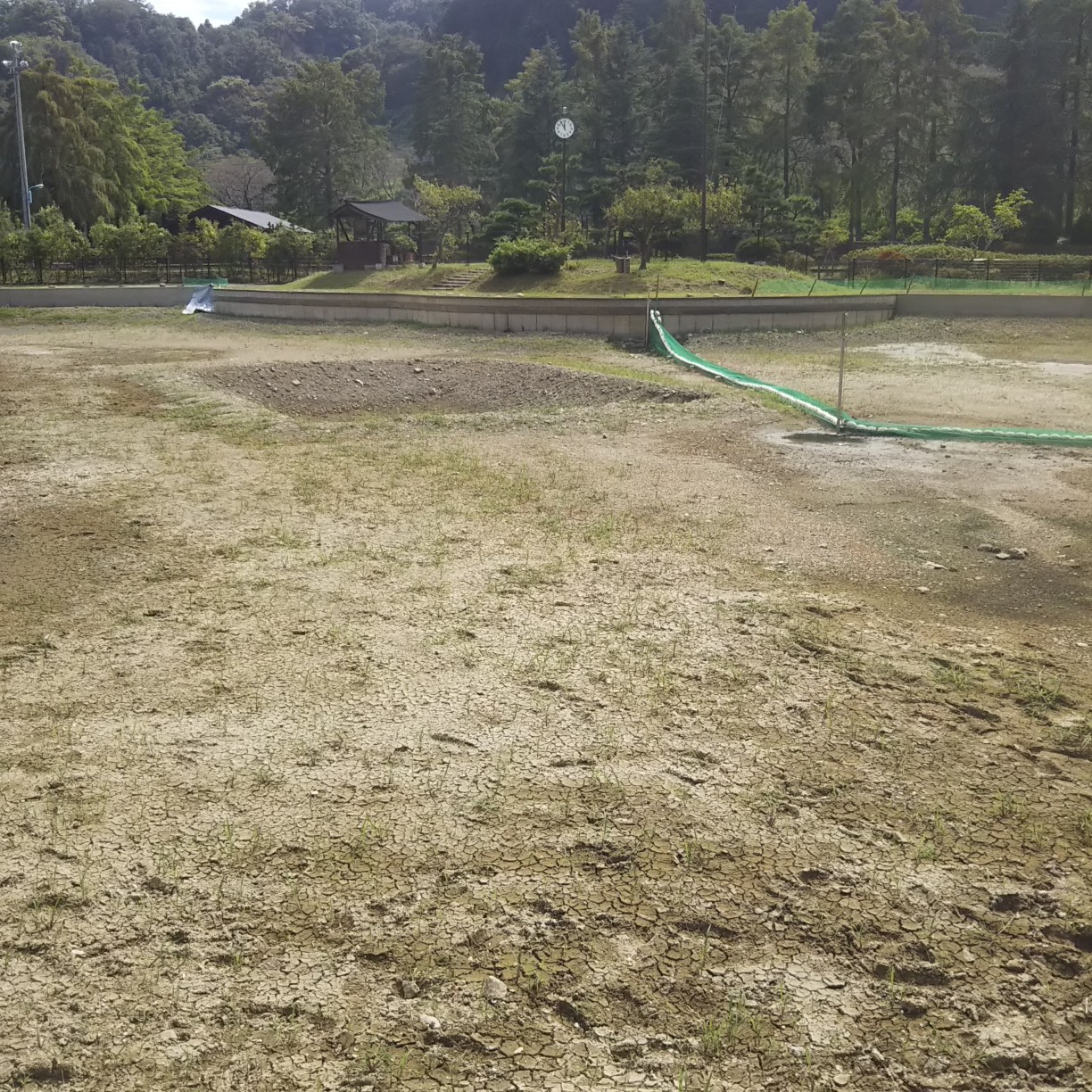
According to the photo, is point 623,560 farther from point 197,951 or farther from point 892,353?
point 892,353

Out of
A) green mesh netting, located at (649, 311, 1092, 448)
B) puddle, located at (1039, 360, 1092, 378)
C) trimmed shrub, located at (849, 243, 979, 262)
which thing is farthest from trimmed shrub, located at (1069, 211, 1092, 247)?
green mesh netting, located at (649, 311, 1092, 448)

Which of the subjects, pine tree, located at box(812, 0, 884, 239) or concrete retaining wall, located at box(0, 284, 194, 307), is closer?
concrete retaining wall, located at box(0, 284, 194, 307)

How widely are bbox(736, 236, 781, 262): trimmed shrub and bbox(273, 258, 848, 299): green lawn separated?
11.9 feet

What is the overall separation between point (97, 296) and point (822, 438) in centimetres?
2805

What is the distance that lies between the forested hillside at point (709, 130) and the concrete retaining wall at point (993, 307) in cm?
1598

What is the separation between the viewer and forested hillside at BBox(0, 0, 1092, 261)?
154 ft

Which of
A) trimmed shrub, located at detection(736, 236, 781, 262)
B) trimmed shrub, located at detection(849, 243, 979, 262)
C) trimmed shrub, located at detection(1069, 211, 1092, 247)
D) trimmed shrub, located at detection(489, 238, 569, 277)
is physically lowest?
Result: trimmed shrub, located at detection(489, 238, 569, 277)

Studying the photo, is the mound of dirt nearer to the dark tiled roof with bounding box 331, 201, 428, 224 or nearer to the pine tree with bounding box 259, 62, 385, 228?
the dark tiled roof with bounding box 331, 201, 428, 224

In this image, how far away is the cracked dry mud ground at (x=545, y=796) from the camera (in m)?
3.03

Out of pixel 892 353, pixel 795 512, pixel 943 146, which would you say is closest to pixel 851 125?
pixel 943 146

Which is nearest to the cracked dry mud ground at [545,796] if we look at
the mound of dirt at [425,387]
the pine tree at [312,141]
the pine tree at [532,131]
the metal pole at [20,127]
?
the mound of dirt at [425,387]

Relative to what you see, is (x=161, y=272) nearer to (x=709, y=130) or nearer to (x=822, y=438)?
(x=709, y=130)

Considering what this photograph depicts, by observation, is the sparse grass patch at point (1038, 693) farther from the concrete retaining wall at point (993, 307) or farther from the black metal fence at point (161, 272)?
the black metal fence at point (161, 272)

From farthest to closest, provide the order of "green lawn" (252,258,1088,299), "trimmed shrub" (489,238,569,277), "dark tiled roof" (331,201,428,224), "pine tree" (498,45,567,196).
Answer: "pine tree" (498,45,567,196) → "dark tiled roof" (331,201,428,224) → "trimmed shrub" (489,238,569,277) → "green lawn" (252,258,1088,299)
